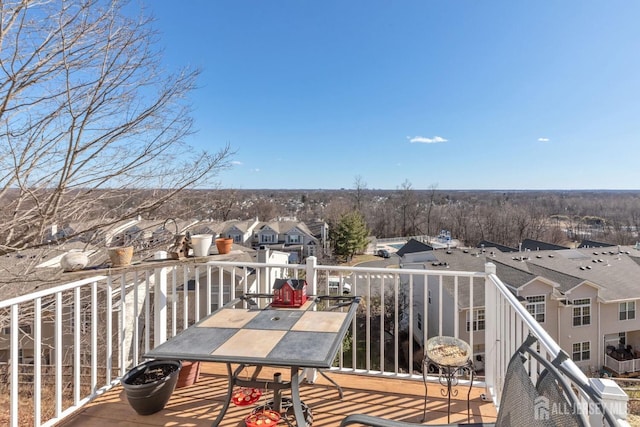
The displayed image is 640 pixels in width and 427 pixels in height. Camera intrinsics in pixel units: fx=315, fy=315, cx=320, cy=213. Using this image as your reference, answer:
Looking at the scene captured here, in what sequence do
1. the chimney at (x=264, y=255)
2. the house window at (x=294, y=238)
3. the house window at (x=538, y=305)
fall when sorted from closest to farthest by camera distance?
the chimney at (x=264, y=255), the house window at (x=538, y=305), the house window at (x=294, y=238)

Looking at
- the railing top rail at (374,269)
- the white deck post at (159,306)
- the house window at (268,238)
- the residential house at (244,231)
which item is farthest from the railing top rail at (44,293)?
the house window at (268,238)

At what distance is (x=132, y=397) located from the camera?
198cm

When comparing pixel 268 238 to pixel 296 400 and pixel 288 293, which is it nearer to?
pixel 288 293

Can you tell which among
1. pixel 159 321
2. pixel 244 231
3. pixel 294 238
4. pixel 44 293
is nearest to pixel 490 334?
pixel 159 321

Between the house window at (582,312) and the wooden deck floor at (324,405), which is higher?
the wooden deck floor at (324,405)

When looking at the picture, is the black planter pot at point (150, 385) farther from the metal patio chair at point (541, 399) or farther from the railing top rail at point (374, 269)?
the metal patio chair at point (541, 399)

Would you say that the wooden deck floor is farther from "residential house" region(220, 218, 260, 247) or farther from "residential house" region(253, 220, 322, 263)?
"residential house" region(253, 220, 322, 263)

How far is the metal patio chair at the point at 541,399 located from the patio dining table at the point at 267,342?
39cm

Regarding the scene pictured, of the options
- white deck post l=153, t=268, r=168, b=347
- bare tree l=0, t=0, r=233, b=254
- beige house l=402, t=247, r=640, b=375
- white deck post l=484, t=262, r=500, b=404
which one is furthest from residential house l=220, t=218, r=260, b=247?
white deck post l=484, t=262, r=500, b=404

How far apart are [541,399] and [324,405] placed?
64.4 inches

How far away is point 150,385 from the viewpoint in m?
1.98

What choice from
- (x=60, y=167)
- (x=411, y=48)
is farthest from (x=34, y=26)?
(x=411, y=48)

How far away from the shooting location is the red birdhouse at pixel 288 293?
2256mm

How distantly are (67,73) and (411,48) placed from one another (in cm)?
892
